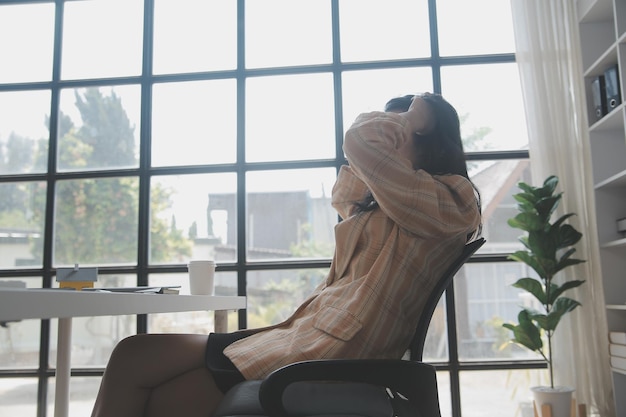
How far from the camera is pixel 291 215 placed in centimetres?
352

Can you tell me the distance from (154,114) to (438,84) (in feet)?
5.82

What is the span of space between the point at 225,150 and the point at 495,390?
2.12 meters

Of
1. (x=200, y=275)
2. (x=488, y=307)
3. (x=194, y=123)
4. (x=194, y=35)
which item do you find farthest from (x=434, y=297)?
(x=194, y=35)

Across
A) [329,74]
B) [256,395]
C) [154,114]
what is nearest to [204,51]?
[154,114]

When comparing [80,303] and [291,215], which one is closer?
[80,303]

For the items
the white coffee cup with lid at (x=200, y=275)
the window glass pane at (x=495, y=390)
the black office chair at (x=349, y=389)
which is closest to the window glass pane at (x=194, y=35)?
the white coffee cup with lid at (x=200, y=275)

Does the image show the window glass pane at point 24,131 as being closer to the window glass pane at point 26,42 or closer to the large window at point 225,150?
the large window at point 225,150

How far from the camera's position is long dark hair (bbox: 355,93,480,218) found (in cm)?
145

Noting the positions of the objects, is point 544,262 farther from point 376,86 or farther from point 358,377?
point 358,377

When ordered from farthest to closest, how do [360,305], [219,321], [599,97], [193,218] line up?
[193,218] → [599,97] → [219,321] → [360,305]

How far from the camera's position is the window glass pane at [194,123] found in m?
3.62

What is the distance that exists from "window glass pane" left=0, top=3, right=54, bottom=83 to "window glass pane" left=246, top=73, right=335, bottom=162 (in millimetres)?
1390

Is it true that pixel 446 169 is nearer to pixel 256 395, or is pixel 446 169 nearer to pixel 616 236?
pixel 256 395

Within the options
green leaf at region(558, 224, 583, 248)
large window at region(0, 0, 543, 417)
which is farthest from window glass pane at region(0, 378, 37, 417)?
green leaf at region(558, 224, 583, 248)
